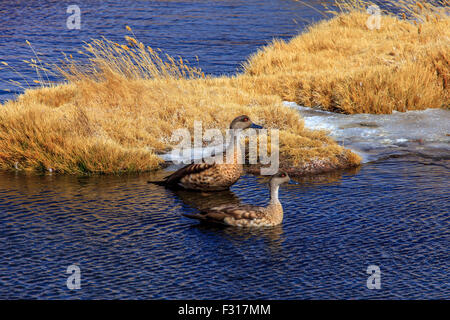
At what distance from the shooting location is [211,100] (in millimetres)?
14359

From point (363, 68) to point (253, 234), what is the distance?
344 inches

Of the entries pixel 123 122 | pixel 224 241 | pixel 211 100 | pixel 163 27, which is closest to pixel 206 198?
pixel 224 241

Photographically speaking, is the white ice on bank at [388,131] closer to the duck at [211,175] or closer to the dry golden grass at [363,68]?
the dry golden grass at [363,68]

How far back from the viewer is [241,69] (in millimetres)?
19766

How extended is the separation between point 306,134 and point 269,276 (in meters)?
5.91

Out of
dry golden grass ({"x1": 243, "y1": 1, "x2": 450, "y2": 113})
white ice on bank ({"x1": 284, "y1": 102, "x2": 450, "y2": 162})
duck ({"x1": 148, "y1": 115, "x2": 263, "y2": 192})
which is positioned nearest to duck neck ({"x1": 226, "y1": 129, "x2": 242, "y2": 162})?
duck ({"x1": 148, "y1": 115, "x2": 263, "y2": 192})

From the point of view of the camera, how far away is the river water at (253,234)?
22.3ft

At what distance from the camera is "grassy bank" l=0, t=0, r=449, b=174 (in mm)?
11344

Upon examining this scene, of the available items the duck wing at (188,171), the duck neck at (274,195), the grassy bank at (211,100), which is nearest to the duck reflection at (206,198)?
the duck wing at (188,171)

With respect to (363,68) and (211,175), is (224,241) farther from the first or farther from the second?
(363,68)

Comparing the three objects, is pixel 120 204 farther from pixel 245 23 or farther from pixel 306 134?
pixel 245 23

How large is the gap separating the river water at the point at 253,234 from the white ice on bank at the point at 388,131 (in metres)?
0.04

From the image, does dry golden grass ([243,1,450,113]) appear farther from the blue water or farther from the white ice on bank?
the blue water
